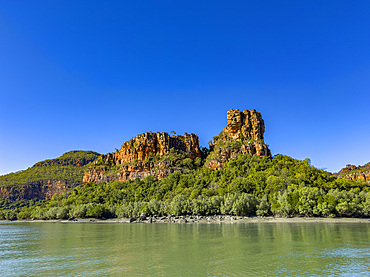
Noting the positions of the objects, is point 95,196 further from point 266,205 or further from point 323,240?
point 323,240

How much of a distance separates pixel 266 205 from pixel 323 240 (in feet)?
190

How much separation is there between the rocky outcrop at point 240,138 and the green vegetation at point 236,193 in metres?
7.18

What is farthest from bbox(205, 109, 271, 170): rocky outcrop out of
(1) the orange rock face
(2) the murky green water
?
(2) the murky green water

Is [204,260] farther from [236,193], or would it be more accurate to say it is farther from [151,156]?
[151,156]

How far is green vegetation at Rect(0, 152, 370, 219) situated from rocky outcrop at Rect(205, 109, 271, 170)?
7177mm

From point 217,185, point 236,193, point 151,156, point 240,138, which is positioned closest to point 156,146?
point 151,156

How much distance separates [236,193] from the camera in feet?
352

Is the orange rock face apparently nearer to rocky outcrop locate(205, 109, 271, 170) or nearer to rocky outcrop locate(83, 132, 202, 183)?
rocky outcrop locate(83, 132, 202, 183)

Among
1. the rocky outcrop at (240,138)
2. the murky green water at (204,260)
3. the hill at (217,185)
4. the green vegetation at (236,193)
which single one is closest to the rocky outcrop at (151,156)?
the hill at (217,185)

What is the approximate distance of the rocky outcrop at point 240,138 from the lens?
15450 cm

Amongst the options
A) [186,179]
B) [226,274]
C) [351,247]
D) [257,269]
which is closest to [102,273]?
[226,274]

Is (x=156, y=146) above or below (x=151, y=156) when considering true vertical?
above

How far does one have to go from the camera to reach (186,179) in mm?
156875

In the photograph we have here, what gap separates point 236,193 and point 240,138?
213 feet
